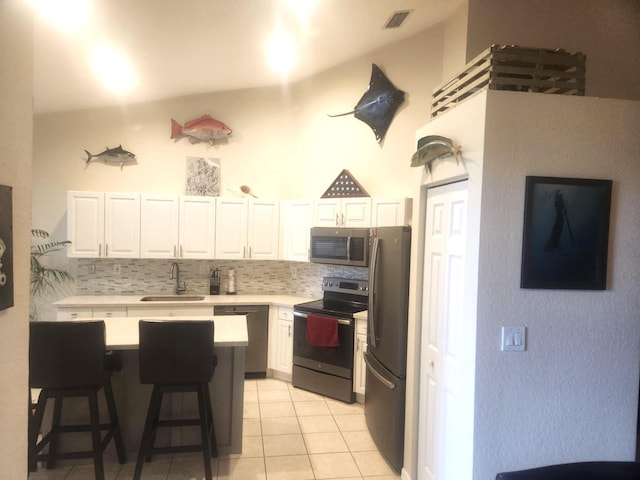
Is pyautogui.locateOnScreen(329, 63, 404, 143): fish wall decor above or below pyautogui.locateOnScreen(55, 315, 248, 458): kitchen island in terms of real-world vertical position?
above

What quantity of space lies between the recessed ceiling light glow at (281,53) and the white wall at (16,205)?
104 inches

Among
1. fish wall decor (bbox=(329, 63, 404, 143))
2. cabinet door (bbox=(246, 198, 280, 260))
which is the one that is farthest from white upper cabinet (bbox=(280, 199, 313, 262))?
fish wall decor (bbox=(329, 63, 404, 143))

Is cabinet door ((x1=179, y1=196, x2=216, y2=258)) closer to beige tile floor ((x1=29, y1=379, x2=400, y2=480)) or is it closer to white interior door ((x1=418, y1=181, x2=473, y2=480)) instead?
beige tile floor ((x1=29, y1=379, x2=400, y2=480))

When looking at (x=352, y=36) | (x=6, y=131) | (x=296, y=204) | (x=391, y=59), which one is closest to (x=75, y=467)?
(x=6, y=131)

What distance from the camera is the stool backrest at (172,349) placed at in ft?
7.98

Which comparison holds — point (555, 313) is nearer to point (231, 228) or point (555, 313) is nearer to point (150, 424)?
point (150, 424)

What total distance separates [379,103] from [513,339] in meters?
2.95

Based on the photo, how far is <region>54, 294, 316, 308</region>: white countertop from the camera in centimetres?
413

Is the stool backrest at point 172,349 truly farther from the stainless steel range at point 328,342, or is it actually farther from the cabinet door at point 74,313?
the cabinet door at point 74,313

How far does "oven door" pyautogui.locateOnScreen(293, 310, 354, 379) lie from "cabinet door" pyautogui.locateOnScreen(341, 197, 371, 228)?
3.21 feet

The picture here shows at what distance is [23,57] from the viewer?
1091 mm

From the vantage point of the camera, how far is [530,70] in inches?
74.2

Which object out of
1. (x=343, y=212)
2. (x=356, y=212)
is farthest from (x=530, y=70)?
(x=343, y=212)

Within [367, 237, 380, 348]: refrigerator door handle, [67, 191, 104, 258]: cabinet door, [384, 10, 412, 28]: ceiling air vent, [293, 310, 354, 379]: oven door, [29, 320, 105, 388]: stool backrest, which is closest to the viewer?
[29, 320, 105, 388]: stool backrest
